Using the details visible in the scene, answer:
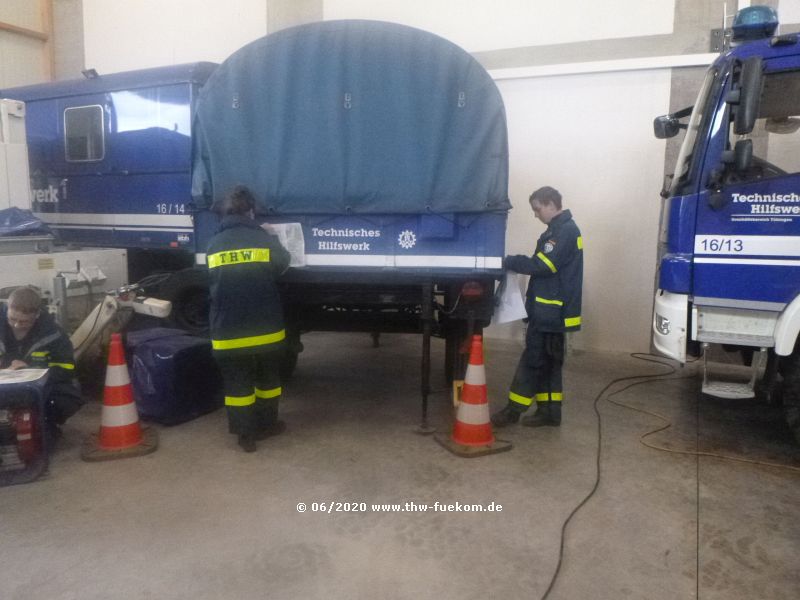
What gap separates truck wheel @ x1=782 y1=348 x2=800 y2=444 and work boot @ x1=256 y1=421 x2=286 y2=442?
3.83 meters

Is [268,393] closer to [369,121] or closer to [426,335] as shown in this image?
[426,335]

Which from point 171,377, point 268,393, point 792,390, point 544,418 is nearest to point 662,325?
point 792,390

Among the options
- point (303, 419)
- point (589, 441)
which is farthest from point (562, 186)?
point (303, 419)

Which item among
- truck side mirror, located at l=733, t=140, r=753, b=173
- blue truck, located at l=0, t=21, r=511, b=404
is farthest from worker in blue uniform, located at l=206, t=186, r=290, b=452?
truck side mirror, located at l=733, t=140, r=753, b=173

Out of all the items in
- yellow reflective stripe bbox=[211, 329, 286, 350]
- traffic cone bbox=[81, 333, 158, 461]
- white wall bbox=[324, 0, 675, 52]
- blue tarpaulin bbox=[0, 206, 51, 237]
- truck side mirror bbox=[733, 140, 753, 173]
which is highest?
white wall bbox=[324, 0, 675, 52]

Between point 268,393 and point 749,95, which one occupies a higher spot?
point 749,95

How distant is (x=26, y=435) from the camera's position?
391cm

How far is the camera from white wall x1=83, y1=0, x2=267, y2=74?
31.2 feet

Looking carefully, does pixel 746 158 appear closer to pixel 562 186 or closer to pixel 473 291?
pixel 473 291

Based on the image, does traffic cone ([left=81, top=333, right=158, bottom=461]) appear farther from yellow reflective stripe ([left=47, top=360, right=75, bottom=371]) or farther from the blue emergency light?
the blue emergency light

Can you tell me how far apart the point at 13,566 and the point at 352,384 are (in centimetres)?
348

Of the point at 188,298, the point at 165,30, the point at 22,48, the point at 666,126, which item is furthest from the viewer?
the point at 22,48

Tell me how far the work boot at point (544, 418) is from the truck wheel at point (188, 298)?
3.69 metres

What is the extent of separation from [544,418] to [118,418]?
10.8 ft
